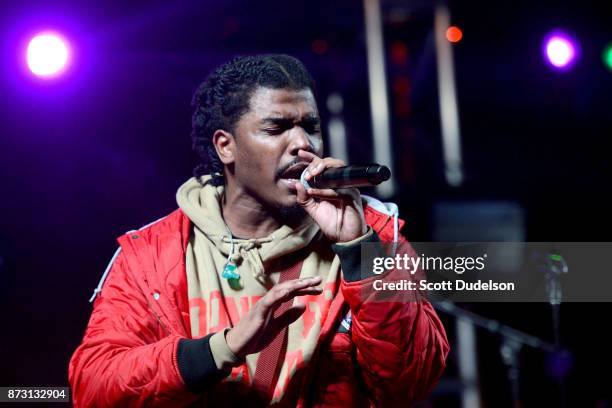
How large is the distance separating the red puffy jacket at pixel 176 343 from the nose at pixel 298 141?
0.76ft

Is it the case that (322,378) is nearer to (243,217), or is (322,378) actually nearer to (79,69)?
(243,217)

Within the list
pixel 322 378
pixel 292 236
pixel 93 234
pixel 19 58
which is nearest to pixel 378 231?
pixel 292 236

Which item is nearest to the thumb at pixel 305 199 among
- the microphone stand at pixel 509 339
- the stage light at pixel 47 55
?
the stage light at pixel 47 55

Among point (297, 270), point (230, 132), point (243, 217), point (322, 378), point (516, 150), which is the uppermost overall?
point (516, 150)

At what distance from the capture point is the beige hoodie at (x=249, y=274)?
1.77 meters

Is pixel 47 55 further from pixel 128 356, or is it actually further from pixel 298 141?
pixel 128 356

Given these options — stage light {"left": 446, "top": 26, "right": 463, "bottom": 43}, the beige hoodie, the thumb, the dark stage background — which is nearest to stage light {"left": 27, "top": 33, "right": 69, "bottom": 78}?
the dark stage background

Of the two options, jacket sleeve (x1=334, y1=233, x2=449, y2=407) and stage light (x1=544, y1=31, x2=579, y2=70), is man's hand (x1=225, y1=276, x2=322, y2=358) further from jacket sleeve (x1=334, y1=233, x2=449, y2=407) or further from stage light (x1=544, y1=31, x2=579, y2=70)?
stage light (x1=544, y1=31, x2=579, y2=70)

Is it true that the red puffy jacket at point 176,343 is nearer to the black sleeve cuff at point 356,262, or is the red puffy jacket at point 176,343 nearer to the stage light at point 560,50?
the black sleeve cuff at point 356,262

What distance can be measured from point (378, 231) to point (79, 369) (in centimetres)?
75

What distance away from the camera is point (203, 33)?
334 centimetres

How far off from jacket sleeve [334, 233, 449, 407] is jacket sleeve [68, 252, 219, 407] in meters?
0.33

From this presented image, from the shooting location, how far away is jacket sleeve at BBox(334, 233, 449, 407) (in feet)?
5.24

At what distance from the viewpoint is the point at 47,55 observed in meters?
2.89
